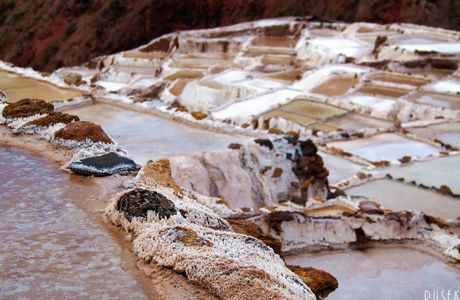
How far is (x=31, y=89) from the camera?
1079 cm

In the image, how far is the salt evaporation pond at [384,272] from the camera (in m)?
6.46

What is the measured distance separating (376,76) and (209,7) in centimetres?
2096

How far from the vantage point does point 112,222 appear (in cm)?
438

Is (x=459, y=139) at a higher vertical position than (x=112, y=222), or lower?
lower

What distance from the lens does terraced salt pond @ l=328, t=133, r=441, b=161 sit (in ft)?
39.7

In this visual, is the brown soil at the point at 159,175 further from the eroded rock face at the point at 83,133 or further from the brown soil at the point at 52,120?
the brown soil at the point at 52,120

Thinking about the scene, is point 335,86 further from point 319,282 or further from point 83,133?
point 319,282

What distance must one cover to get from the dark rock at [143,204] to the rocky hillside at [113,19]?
103 ft

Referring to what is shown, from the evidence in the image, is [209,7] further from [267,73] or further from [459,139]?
[459,139]

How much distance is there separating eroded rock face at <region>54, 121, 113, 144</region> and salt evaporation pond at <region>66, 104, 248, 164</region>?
1209 mm

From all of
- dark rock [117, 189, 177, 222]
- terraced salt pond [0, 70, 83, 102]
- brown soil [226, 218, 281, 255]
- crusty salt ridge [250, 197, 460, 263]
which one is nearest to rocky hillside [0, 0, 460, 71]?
terraced salt pond [0, 70, 83, 102]

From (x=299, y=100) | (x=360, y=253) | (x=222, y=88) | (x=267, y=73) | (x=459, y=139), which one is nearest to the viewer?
(x=360, y=253)

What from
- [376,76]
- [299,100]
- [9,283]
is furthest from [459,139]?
[9,283]

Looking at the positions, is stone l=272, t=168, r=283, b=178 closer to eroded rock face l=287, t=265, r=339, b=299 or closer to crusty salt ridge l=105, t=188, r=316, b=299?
crusty salt ridge l=105, t=188, r=316, b=299
